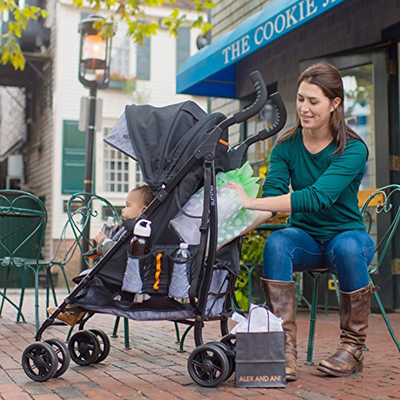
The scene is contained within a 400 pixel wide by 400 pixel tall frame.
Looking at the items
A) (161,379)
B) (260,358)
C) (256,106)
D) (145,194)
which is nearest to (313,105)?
(256,106)

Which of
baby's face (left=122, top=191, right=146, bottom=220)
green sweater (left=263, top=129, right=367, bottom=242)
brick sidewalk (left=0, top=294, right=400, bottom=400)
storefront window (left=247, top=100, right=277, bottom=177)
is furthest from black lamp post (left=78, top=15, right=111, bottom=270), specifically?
green sweater (left=263, top=129, right=367, bottom=242)

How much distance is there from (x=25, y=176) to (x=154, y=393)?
17428mm

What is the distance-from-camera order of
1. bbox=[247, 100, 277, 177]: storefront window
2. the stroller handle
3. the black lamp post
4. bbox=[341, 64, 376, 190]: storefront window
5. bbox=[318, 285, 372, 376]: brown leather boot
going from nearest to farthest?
the stroller handle → bbox=[318, 285, 372, 376]: brown leather boot → bbox=[341, 64, 376, 190]: storefront window → bbox=[247, 100, 277, 177]: storefront window → the black lamp post

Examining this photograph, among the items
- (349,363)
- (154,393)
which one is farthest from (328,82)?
(154,393)

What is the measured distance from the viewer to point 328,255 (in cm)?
337

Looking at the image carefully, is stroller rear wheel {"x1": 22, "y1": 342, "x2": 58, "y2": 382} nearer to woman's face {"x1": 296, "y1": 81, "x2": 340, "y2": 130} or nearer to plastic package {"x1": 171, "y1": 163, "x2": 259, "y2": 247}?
plastic package {"x1": 171, "y1": 163, "x2": 259, "y2": 247}

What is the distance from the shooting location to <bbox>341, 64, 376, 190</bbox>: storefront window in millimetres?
6580

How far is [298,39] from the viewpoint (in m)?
7.64

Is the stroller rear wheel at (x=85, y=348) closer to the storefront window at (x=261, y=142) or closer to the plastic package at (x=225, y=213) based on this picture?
the plastic package at (x=225, y=213)

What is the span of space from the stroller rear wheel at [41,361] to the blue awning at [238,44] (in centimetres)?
377

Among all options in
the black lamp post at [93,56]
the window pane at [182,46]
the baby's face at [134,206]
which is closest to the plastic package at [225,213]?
the baby's face at [134,206]

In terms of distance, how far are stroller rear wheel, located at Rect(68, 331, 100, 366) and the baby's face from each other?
2.21 ft

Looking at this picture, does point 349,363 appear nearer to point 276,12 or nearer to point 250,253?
point 250,253

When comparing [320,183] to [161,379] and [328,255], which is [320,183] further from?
[161,379]
